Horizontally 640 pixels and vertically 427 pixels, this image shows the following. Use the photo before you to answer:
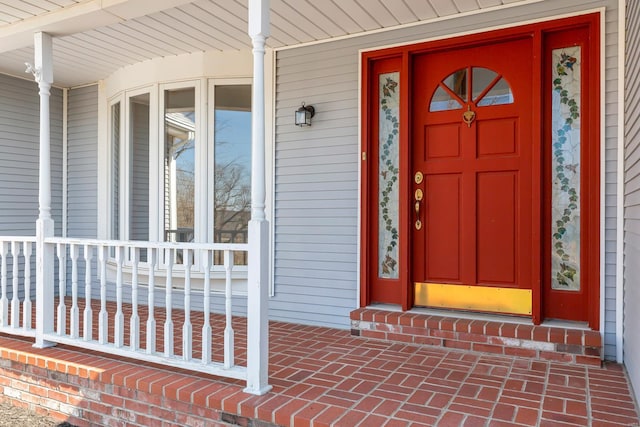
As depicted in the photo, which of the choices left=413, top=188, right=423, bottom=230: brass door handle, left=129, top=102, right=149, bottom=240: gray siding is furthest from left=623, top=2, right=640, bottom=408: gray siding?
left=129, top=102, right=149, bottom=240: gray siding

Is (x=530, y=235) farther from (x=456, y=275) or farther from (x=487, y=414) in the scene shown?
(x=487, y=414)

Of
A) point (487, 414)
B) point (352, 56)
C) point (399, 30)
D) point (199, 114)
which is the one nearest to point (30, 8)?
point (199, 114)

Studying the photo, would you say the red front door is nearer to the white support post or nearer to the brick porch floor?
the brick porch floor

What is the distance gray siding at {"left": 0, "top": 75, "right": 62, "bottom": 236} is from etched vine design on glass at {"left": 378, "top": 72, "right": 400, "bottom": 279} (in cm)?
400

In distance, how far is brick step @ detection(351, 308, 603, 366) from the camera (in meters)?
2.97

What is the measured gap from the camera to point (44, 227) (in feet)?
11.2

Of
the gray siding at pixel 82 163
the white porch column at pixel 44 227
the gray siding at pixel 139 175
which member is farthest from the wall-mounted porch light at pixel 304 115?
→ the gray siding at pixel 82 163

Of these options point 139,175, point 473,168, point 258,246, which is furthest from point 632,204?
point 139,175

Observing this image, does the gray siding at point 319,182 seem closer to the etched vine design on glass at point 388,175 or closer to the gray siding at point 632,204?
the etched vine design on glass at point 388,175

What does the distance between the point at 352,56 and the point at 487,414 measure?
9.48 ft

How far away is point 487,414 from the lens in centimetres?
221

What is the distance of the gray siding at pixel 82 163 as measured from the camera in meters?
5.37

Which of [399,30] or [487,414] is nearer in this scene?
[487,414]

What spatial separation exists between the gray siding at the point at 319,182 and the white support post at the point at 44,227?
178cm
